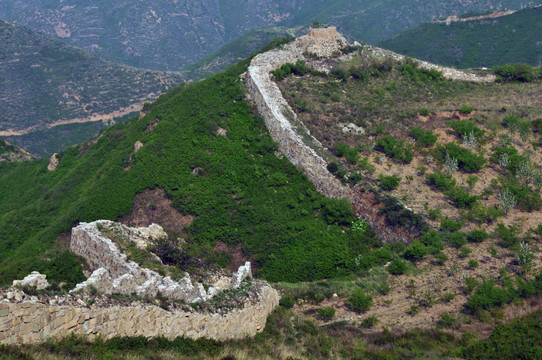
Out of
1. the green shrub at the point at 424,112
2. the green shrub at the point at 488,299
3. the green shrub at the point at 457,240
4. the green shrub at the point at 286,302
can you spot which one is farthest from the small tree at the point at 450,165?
the green shrub at the point at 286,302

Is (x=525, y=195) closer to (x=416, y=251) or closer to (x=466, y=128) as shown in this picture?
(x=416, y=251)

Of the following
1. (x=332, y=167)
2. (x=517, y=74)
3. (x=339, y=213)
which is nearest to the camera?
(x=339, y=213)

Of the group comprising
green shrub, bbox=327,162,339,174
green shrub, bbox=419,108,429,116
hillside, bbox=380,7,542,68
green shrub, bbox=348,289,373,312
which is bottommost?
hillside, bbox=380,7,542,68

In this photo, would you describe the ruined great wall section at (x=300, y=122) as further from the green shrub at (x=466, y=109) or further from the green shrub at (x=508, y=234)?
the green shrub at (x=466, y=109)

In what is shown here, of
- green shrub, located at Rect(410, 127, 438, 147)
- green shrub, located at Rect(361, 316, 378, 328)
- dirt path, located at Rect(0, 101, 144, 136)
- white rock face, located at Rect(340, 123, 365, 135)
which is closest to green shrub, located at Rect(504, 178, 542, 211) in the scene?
green shrub, located at Rect(410, 127, 438, 147)

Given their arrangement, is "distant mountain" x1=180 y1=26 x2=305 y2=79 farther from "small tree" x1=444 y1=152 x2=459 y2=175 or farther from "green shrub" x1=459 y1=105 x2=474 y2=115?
"small tree" x1=444 y1=152 x2=459 y2=175

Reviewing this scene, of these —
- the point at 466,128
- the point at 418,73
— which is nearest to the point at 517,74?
the point at 418,73
